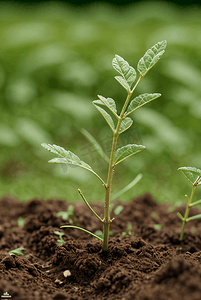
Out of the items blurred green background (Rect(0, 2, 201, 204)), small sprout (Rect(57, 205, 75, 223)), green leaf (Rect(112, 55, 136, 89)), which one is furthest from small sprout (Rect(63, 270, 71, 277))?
blurred green background (Rect(0, 2, 201, 204))

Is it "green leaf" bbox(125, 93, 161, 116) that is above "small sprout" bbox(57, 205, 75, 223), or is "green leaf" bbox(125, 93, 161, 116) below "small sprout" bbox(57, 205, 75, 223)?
above

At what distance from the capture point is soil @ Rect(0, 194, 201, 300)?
1.94ft

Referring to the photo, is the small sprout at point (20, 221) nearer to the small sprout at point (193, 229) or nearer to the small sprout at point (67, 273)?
the small sprout at point (67, 273)

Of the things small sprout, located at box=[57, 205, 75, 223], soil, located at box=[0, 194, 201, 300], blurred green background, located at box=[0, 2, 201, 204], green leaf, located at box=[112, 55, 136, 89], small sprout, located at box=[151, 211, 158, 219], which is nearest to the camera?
soil, located at box=[0, 194, 201, 300]

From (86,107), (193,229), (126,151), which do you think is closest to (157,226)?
(193,229)

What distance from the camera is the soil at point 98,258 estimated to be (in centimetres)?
59

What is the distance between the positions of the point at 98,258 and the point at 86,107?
171 cm

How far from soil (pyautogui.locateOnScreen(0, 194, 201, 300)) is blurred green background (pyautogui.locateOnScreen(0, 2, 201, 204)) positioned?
36cm

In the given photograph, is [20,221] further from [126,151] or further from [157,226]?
[126,151]

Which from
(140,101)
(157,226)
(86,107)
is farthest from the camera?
(86,107)

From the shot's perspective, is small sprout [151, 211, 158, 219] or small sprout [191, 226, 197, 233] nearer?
small sprout [191, 226, 197, 233]

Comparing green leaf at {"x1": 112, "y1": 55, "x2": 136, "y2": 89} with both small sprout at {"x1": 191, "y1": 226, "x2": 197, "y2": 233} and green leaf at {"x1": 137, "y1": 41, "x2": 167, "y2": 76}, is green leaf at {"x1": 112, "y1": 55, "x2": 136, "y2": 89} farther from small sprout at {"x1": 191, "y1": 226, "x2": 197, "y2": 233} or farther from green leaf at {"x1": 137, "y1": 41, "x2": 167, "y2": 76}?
small sprout at {"x1": 191, "y1": 226, "x2": 197, "y2": 233}

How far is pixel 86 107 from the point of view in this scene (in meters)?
2.36

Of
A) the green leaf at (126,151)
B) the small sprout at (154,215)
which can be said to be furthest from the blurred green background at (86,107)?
the green leaf at (126,151)
